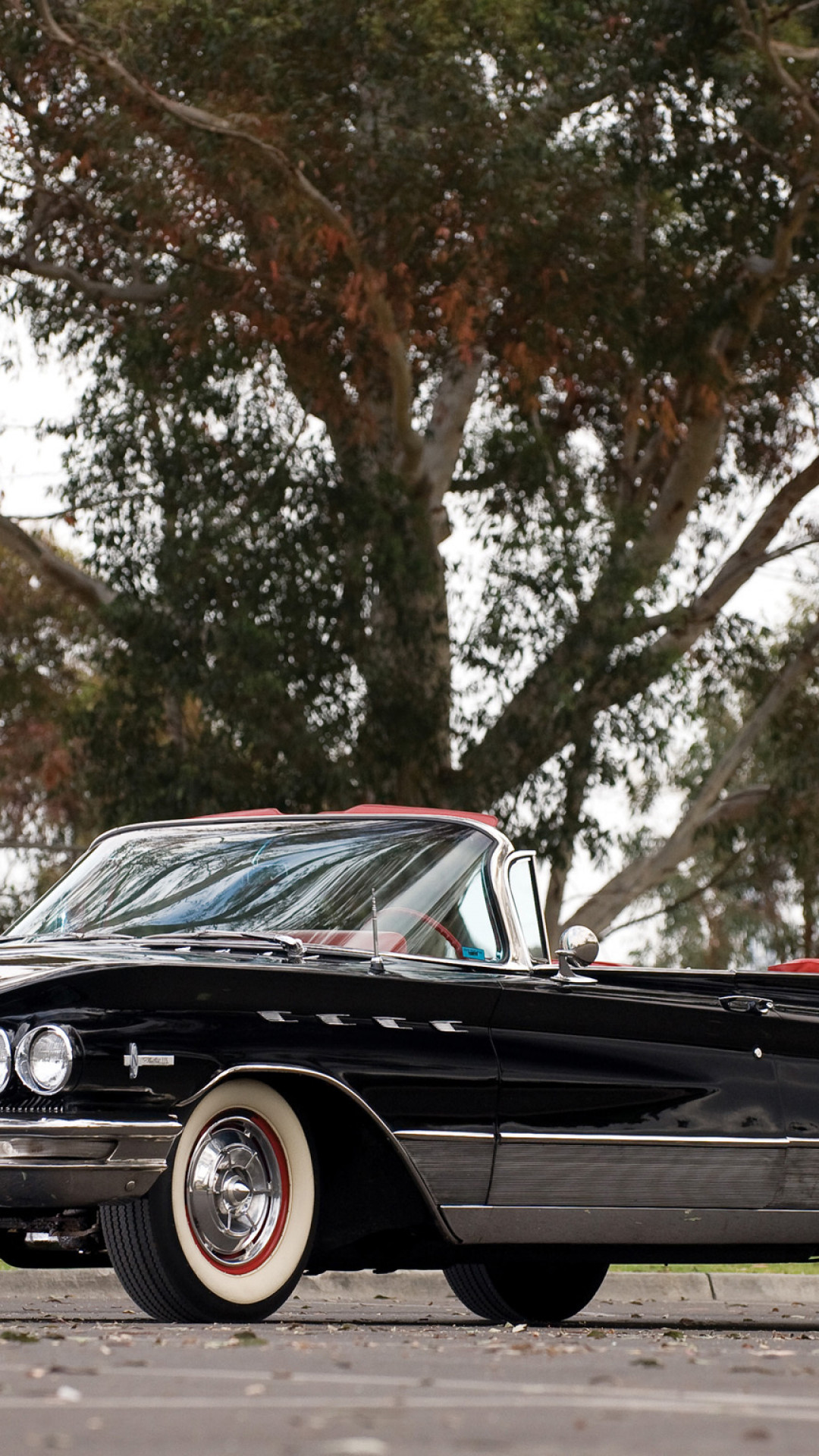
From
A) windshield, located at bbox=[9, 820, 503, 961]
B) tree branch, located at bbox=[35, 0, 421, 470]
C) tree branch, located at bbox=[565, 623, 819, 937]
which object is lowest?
windshield, located at bbox=[9, 820, 503, 961]

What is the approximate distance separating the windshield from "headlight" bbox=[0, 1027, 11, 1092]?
4.24ft

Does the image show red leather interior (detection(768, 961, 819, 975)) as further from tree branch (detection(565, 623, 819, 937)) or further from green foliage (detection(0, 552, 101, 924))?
green foliage (detection(0, 552, 101, 924))

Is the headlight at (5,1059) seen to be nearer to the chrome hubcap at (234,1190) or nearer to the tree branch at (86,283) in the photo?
the chrome hubcap at (234,1190)

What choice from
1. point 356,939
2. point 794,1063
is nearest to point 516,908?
point 356,939

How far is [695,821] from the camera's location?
24375mm

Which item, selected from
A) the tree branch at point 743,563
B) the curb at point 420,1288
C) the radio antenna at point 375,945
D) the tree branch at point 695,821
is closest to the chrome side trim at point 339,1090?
the radio antenna at point 375,945

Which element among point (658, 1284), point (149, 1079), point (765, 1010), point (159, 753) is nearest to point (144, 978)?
point (149, 1079)

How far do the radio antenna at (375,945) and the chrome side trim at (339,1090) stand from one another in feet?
1.45

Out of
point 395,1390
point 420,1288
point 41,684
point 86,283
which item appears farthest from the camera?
point 41,684

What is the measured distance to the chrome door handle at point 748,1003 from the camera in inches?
290

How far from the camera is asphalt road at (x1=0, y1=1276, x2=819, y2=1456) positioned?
12.2 feet

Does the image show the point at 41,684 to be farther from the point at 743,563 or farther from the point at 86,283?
the point at 743,563

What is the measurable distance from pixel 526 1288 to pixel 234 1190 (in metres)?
2.16

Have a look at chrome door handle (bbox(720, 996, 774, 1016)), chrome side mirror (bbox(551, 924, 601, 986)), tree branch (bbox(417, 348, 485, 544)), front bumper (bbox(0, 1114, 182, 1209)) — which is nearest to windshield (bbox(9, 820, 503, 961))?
chrome side mirror (bbox(551, 924, 601, 986))
